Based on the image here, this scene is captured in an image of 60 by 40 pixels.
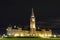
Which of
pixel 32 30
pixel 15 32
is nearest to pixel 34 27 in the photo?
pixel 32 30

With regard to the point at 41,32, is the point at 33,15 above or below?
above

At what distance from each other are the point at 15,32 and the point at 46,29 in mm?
18194

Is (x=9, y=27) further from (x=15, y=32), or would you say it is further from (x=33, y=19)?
(x=33, y=19)

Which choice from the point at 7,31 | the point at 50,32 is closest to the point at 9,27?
the point at 7,31

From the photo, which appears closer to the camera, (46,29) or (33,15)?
(33,15)

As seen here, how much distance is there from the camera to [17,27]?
455 ft

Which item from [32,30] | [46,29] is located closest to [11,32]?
[32,30]

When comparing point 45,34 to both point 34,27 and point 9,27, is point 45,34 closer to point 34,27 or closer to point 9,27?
point 34,27

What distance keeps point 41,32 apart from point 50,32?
19.3 ft

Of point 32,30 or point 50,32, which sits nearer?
point 32,30

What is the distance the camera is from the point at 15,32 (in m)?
136

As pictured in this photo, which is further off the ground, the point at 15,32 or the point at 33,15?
the point at 33,15

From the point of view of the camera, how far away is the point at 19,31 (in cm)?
13512

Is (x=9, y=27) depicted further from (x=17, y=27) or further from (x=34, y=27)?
(x=34, y=27)
